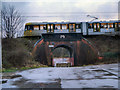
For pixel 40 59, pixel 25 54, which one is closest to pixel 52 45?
pixel 40 59

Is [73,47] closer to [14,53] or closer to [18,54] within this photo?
[18,54]

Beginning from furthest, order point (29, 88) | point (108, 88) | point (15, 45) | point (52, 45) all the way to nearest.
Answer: point (52, 45) → point (15, 45) → point (29, 88) → point (108, 88)

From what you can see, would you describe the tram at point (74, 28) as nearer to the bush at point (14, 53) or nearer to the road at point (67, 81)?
the bush at point (14, 53)

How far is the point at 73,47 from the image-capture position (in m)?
22.2

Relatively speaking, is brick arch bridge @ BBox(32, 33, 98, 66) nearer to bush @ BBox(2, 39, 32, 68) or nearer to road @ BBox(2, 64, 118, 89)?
bush @ BBox(2, 39, 32, 68)

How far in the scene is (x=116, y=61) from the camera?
67.6ft

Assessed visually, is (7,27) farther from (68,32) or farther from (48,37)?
(68,32)

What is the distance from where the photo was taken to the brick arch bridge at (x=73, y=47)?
21094 mm

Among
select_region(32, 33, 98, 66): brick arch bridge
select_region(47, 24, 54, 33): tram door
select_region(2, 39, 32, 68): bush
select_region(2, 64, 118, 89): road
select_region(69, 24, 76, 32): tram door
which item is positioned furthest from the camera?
select_region(69, 24, 76, 32): tram door

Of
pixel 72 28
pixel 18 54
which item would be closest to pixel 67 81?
pixel 18 54

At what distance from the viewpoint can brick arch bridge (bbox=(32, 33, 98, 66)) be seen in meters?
21.1

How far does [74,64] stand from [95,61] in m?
2.97

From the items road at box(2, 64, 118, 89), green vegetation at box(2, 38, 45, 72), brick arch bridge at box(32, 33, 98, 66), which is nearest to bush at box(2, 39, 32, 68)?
green vegetation at box(2, 38, 45, 72)

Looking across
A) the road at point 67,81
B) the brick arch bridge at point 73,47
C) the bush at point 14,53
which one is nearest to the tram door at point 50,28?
the brick arch bridge at point 73,47
